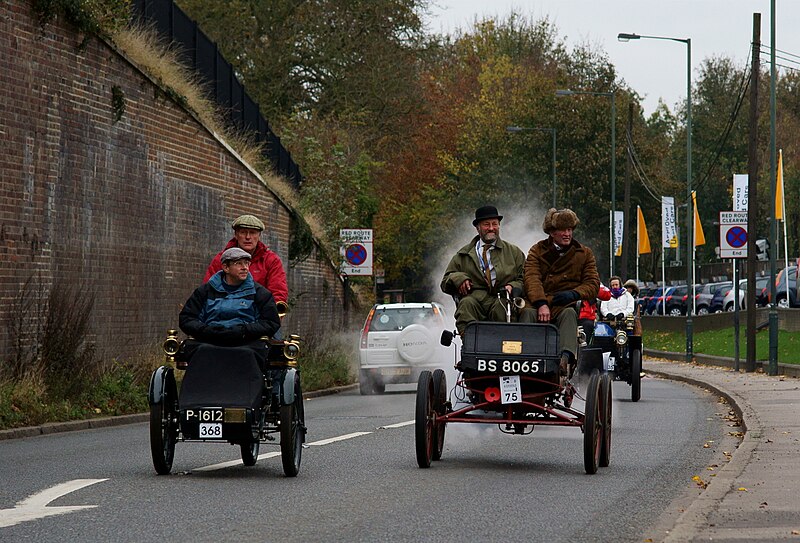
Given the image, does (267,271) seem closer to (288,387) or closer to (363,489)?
(288,387)

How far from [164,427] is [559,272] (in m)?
3.87

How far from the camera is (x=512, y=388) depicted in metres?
12.1

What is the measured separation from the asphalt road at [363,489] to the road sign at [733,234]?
44.8 feet

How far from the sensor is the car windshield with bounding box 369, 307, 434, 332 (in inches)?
1053

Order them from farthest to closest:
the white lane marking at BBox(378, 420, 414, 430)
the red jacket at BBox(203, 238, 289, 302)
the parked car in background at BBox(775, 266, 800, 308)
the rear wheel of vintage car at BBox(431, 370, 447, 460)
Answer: the parked car in background at BBox(775, 266, 800, 308) → the white lane marking at BBox(378, 420, 414, 430) → the rear wheel of vintage car at BBox(431, 370, 447, 460) → the red jacket at BBox(203, 238, 289, 302)

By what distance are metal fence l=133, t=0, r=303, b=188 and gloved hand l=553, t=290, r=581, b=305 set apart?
54.8ft

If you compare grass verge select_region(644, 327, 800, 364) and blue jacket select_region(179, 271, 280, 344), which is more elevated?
blue jacket select_region(179, 271, 280, 344)

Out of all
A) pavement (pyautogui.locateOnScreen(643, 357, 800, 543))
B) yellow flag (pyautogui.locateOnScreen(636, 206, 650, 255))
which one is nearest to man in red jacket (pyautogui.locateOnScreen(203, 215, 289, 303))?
pavement (pyautogui.locateOnScreen(643, 357, 800, 543))

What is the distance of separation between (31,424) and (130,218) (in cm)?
656

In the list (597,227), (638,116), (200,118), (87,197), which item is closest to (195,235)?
(200,118)

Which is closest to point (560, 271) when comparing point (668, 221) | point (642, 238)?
point (668, 221)

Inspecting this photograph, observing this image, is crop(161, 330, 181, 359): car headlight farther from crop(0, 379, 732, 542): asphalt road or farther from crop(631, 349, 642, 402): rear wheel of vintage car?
crop(631, 349, 642, 402): rear wheel of vintage car

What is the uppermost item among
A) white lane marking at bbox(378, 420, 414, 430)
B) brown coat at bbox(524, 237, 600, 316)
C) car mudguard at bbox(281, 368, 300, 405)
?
brown coat at bbox(524, 237, 600, 316)

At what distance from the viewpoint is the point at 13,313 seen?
19.2 metres
